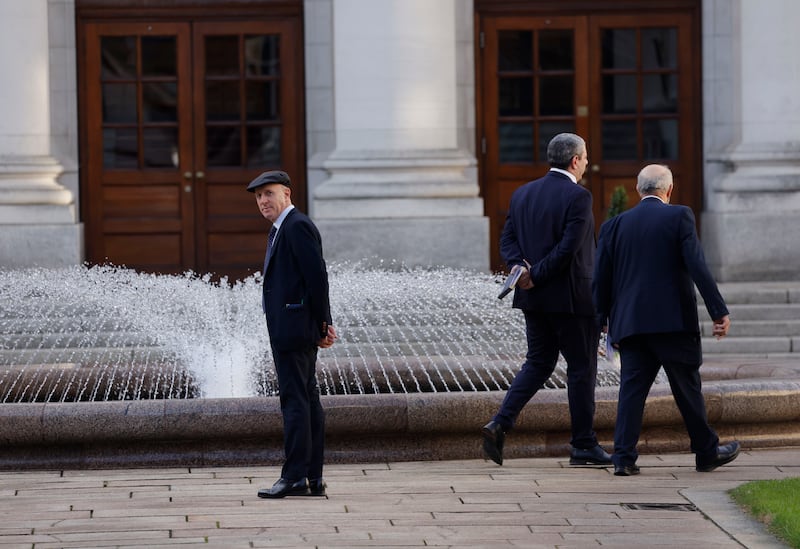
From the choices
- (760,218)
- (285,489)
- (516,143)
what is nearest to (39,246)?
(516,143)

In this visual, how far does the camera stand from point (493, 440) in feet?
26.8

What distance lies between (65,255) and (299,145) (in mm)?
2891

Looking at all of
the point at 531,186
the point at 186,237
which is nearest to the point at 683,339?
the point at 531,186

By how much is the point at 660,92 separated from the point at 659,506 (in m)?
10.6

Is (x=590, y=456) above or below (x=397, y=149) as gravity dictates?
below

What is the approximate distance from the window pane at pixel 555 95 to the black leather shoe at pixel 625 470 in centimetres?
943

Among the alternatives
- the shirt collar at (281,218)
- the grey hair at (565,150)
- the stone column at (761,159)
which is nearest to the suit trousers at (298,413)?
the shirt collar at (281,218)

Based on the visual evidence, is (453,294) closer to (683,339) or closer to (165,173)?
(165,173)

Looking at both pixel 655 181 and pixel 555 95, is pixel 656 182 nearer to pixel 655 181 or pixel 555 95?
pixel 655 181

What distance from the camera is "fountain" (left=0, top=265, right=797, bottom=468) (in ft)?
26.9

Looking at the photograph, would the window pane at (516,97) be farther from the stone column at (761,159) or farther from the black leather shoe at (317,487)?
the black leather shoe at (317,487)

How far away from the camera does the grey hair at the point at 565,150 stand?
838 centimetres

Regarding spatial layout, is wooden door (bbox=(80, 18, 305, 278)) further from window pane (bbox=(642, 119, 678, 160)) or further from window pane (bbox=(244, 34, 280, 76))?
window pane (bbox=(642, 119, 678, 160))

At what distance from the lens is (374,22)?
1559cm
